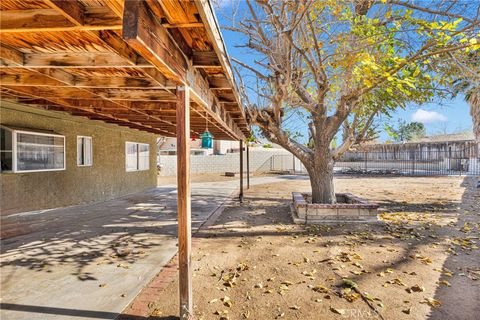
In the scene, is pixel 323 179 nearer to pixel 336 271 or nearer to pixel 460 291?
pixel 336 271

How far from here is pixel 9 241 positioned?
17.5 feet

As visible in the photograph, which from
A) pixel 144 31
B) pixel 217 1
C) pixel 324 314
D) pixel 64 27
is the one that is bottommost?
pixel 324 314

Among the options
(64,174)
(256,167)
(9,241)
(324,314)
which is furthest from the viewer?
(256,167)

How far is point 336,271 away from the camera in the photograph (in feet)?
13.4

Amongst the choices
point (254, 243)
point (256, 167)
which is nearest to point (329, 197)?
point (254, 243)

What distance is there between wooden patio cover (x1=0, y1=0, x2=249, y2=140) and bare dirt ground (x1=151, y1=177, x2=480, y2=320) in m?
2.53

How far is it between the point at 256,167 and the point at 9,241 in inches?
909

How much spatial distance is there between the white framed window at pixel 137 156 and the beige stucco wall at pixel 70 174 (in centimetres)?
30

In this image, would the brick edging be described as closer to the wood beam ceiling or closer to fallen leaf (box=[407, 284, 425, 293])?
the wood beam ceiling

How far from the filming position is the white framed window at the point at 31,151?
681cm

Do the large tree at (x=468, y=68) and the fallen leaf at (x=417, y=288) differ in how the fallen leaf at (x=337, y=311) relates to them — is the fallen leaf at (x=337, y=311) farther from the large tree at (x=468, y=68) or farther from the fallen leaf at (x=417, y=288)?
the large tree at (x=468, y=68)

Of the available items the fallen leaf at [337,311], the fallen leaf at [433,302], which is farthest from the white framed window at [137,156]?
the fallen leaf at [433,302]

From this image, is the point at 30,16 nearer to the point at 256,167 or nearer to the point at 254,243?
the point at 254,243

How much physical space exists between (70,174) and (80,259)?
205 inches
